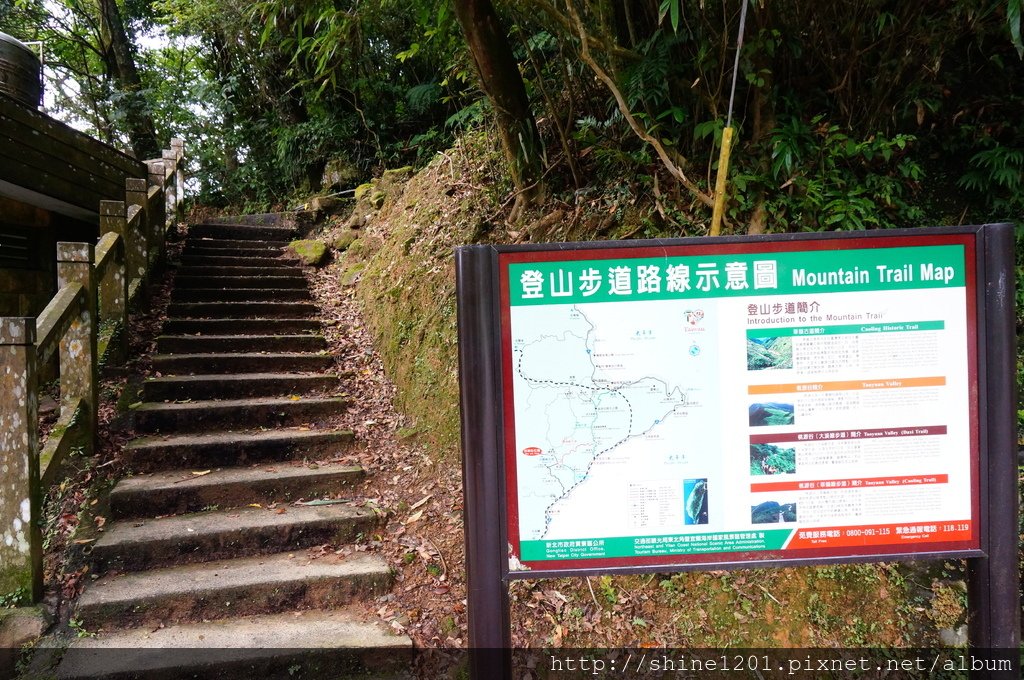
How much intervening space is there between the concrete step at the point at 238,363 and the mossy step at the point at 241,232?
14.1 feet

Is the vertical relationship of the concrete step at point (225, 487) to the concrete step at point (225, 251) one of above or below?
below

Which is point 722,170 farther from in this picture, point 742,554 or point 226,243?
point 226,243

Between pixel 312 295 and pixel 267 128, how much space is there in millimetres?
7498

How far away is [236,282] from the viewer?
7.25 meters

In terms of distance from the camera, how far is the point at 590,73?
4.98 m

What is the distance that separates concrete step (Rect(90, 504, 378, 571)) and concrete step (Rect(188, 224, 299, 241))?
6.42m

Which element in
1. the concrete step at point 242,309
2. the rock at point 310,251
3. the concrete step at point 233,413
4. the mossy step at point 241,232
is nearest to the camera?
the concrete step at point 233,413

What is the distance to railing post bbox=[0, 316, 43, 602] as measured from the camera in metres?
2.93

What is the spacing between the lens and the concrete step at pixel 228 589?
9.92 feet

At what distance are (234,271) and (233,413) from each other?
3563 mm

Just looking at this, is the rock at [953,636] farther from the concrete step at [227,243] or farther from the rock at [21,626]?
the concrete step at [227,243]

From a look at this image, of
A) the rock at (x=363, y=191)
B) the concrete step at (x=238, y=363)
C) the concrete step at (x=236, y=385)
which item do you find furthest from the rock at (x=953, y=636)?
the rock at (x=363, y=191)

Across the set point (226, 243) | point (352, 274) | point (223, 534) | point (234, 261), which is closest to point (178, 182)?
point (226, 243)

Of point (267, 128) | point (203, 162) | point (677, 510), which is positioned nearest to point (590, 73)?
point (677, 510)
